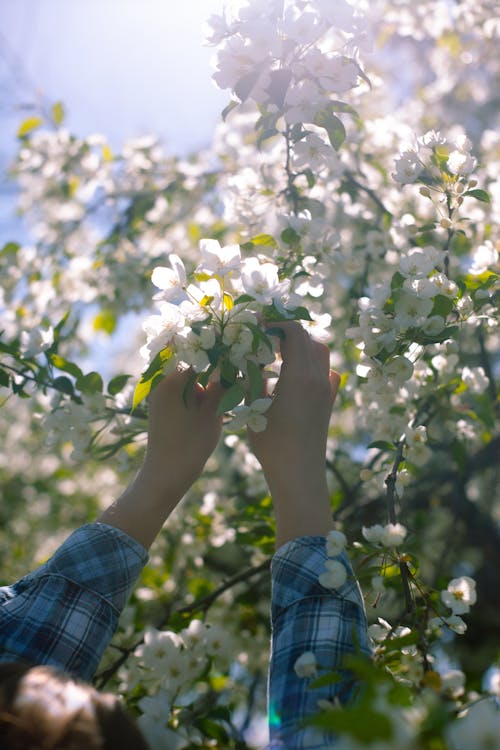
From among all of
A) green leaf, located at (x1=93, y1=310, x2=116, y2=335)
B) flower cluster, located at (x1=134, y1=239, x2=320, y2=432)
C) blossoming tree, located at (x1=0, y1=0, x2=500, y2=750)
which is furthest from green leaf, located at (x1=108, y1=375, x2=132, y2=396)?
green leaf, located at (x1=93, y1=310, x2=116, y2=335)

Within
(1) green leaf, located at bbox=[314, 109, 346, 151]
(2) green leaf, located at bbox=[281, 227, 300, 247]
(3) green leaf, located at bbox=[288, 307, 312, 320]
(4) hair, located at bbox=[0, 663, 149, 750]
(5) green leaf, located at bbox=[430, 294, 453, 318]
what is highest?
(1) green leaf, located at bbox=[314, 109, 346, 151]

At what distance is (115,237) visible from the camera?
112 inches

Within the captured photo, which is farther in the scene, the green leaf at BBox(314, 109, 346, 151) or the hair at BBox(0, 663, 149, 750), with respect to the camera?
the green leaf at BBox(314, 109, 346, 151)

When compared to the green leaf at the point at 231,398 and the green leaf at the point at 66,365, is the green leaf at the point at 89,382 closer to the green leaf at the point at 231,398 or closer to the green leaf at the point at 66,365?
the green leaf at the point at 66,365

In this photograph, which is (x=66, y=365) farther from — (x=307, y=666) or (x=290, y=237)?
(x=307, y=666)

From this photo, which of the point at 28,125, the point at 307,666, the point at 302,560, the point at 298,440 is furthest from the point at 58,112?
the point at 307,666

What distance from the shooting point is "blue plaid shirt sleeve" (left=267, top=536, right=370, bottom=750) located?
873mm

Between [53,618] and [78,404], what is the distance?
656 mm

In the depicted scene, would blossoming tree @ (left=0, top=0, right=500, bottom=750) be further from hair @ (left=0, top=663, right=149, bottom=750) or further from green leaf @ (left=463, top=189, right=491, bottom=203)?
hair @ (left=0, top=663, right=149, bottom=750)

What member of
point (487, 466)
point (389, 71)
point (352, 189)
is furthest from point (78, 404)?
point (389, 71)

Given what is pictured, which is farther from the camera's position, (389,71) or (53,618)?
(389,71)

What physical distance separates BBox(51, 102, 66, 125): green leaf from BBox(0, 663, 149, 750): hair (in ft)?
8.52

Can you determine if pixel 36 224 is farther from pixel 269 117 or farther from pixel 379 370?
pixel 379 370

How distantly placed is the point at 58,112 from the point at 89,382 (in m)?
1.82
